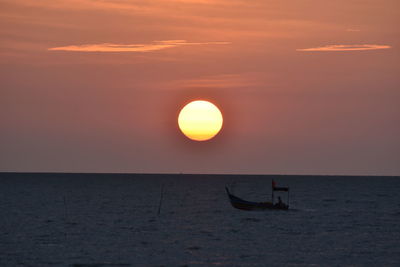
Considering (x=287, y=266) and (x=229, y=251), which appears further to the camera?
(x=229, y=251)

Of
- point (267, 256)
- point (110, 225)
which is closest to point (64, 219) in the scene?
point (110, 225)

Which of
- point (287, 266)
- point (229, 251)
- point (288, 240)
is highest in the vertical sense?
point (288, 240)

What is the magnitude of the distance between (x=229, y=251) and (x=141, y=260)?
807cm

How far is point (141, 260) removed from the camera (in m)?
51.7

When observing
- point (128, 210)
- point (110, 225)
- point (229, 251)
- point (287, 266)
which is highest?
point (128, 210)

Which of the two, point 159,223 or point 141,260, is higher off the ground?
point 159,223

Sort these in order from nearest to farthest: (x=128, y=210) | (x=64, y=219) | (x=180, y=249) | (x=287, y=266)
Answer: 1. (x=287, y=266)
2. (x=180, y=249)
3. (x=64, y=219)
4. (x=128, y=210)

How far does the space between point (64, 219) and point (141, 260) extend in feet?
116

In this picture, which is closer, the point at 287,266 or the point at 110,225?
the point at 287,266

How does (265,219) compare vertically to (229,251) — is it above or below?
above

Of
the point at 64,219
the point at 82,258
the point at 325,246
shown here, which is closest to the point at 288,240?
the point at 325,246

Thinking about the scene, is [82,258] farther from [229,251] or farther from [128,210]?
[128,210]

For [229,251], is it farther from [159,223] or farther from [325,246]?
[159,223]

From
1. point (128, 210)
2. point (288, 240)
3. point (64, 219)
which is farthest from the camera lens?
point (128, 210)
